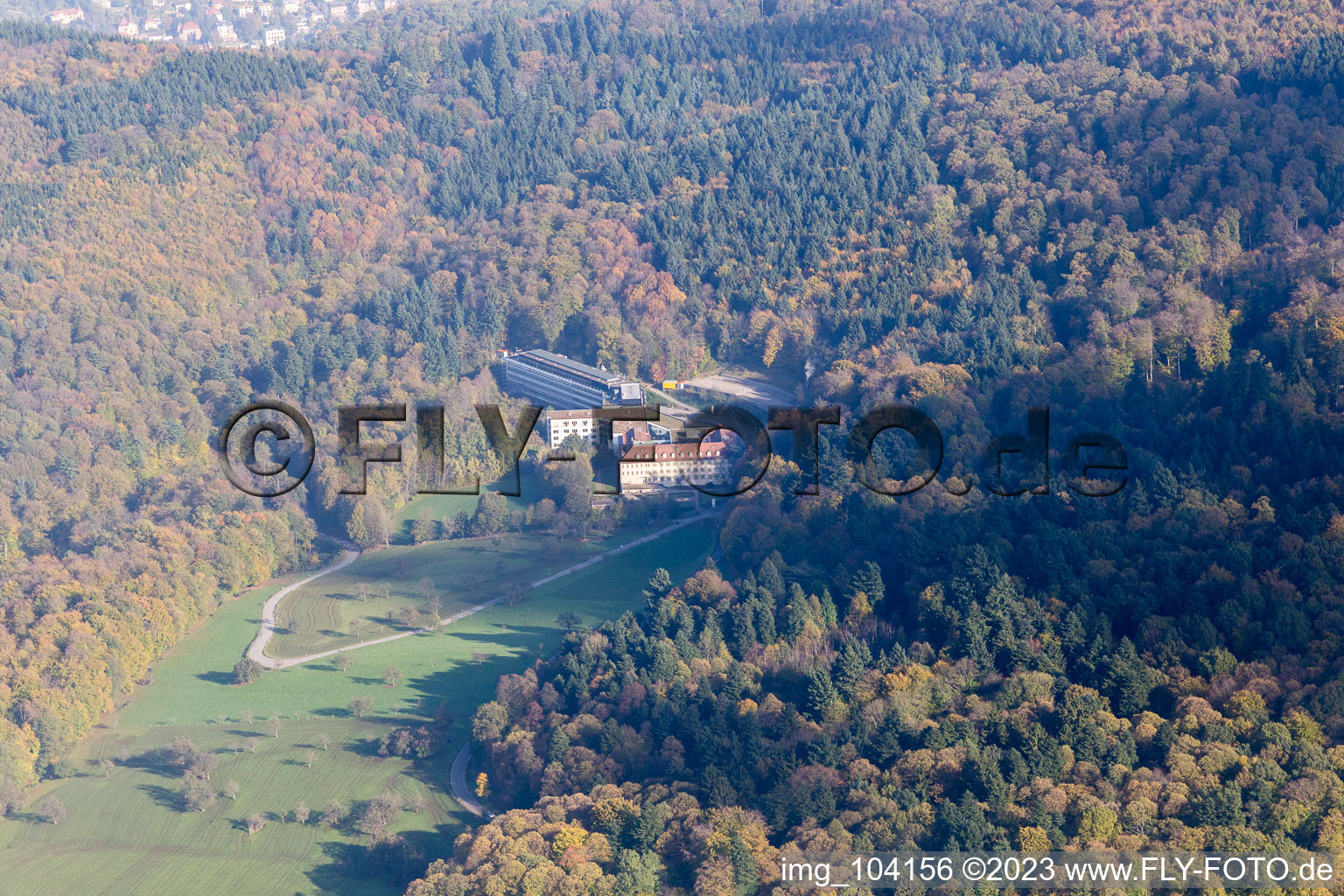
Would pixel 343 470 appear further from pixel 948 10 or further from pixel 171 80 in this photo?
pixel 948 10

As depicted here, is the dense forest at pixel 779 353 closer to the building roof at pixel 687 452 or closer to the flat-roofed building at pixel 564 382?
the flat-roofed building at pixel 564 382

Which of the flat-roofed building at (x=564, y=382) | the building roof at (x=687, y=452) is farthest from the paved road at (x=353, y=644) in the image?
the flat-roofed building at (x=564, y=382)

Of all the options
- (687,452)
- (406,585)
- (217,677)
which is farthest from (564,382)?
(217,677)

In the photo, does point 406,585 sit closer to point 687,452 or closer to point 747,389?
point 687,452

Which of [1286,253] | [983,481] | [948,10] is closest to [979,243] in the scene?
[1286,253]

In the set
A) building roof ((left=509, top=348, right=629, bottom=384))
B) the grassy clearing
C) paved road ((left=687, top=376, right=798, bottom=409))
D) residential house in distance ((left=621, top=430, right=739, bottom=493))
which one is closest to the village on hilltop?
building roof ((left=509, top=348, right=629, bottom=384))

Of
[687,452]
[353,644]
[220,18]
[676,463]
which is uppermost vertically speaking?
[220,18]
